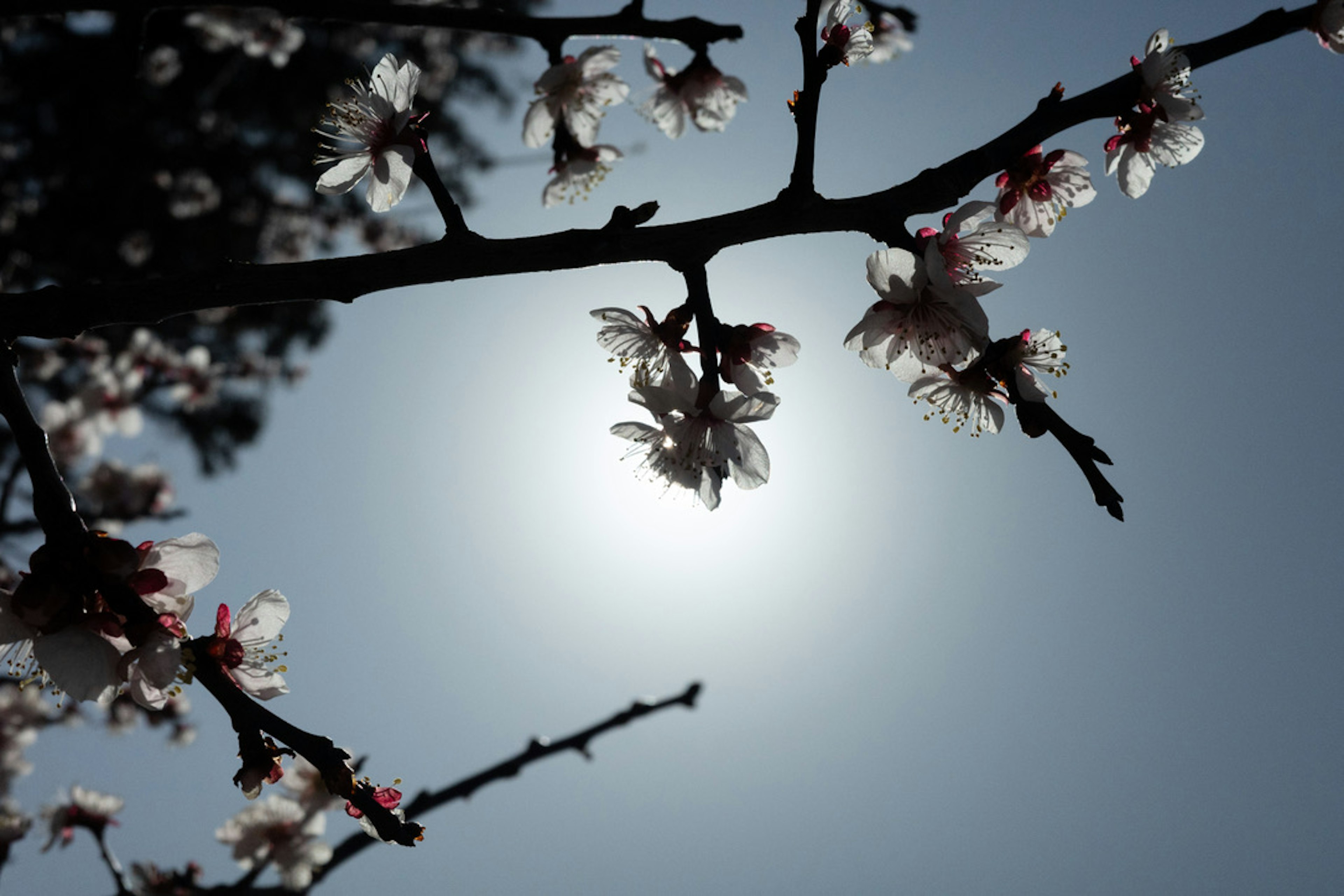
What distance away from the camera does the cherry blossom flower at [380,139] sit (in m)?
1.71

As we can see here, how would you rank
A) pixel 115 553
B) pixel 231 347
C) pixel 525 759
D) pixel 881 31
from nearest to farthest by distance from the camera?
pixel 115 553
pixel 525 759
pixel 881 31
pixel 231 347

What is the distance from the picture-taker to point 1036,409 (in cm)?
136

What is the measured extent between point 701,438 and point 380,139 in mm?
982

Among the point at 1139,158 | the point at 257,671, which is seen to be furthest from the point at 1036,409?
the point at 257,671

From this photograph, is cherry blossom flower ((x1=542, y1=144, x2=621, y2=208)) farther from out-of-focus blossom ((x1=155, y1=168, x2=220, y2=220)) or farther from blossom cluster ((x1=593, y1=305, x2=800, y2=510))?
out-of-focus blossom ((x1=155, y1=168, x2=220, y2=220))

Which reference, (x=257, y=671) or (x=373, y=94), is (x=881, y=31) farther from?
(x=257, y=671)

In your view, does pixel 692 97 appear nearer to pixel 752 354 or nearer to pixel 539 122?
pixel 539 122

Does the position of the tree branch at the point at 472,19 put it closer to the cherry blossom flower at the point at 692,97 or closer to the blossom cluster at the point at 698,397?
the cherry blossom flower at the point at 692,97

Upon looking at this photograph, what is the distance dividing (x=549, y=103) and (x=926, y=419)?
1.75 metres

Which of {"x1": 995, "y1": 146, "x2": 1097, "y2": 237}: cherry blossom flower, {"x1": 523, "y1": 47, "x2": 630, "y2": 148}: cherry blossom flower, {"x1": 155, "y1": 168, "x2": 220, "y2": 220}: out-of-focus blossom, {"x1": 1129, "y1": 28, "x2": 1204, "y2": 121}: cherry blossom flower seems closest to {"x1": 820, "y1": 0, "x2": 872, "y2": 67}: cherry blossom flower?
{"x1": 995, "y1": 146, "x2": 1097, "y2": 237}: cherry blossom flower

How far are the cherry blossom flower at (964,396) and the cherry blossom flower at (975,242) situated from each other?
0.18m

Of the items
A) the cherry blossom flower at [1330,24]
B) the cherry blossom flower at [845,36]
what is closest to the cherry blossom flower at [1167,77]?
the cherry blossom flower at [1330,24]

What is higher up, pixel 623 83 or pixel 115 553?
pixel 623 83

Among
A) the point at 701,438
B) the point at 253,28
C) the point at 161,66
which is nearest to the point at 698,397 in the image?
the point at 701,438
